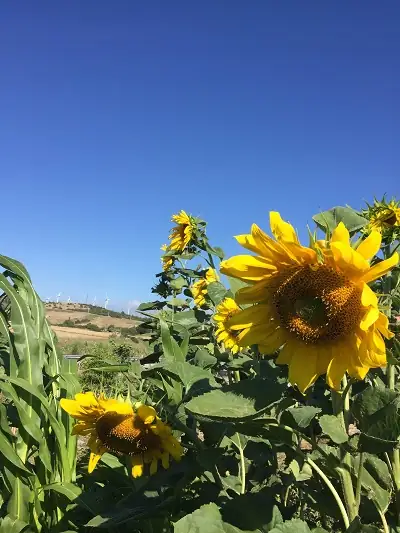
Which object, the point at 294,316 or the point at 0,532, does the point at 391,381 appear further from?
the point at 0,532

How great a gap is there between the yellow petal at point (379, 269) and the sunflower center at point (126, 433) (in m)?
0.64

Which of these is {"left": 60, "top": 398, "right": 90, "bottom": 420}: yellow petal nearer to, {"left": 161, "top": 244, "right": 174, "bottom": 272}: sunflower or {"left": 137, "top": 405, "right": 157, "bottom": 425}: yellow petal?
{"left": 137, "top": 405, "right": 157, "bottom": 425}: yellow petal

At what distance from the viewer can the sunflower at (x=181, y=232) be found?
3.06m

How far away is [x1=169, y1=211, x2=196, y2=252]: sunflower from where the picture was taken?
3064 mm

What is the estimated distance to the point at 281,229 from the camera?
79 cm

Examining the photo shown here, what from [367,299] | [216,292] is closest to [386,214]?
[216,292]

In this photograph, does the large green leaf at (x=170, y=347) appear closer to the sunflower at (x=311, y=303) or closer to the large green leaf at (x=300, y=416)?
the sunflower at (x=311, y=303)

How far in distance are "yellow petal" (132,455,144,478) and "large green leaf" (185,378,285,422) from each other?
55 cm

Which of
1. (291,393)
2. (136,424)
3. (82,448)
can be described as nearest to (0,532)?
(136,424)

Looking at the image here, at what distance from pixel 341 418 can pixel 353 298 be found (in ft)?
0.65

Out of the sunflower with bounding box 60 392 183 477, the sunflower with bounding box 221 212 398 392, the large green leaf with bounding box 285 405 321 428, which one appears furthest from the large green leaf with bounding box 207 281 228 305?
the large green leaf with bounding box 285 405 321 428

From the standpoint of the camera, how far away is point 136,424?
46.5 inches

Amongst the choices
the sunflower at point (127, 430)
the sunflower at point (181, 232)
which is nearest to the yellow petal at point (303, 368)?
the sunflower at point (127, 430)

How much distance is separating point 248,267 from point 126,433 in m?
0.54
